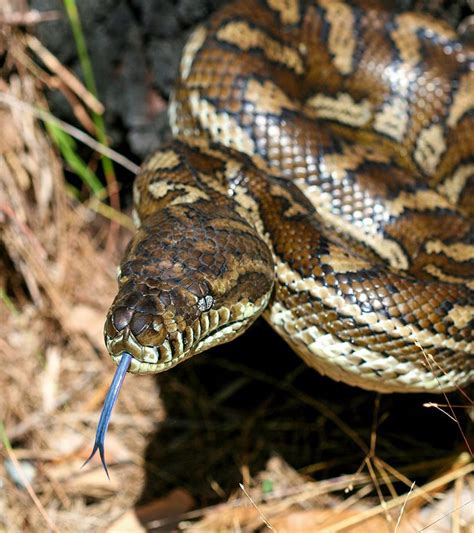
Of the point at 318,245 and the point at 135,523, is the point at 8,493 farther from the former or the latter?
the point at 318,245

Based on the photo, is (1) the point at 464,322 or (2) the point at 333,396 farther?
(2) the point at 333,396

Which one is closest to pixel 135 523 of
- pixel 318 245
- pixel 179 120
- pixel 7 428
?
pixel 7 428

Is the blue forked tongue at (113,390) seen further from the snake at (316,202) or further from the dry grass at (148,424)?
the dry grass at (148,424)

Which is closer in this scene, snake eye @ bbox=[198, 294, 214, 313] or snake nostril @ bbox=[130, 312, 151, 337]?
snake nostril @ bbox=[130, 312, 151, 337]

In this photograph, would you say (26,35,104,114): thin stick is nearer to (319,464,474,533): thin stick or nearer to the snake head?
the snake head

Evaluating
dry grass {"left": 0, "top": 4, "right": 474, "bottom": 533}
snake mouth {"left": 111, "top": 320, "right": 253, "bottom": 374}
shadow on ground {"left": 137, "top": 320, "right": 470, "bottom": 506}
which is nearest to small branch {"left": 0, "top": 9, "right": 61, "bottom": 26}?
dry grass {"left": 0, "top": 4, "right": 474, "bottom": 533}

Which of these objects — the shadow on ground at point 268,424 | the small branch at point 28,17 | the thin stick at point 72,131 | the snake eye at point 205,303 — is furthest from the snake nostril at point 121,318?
the small branch at point 28,17
